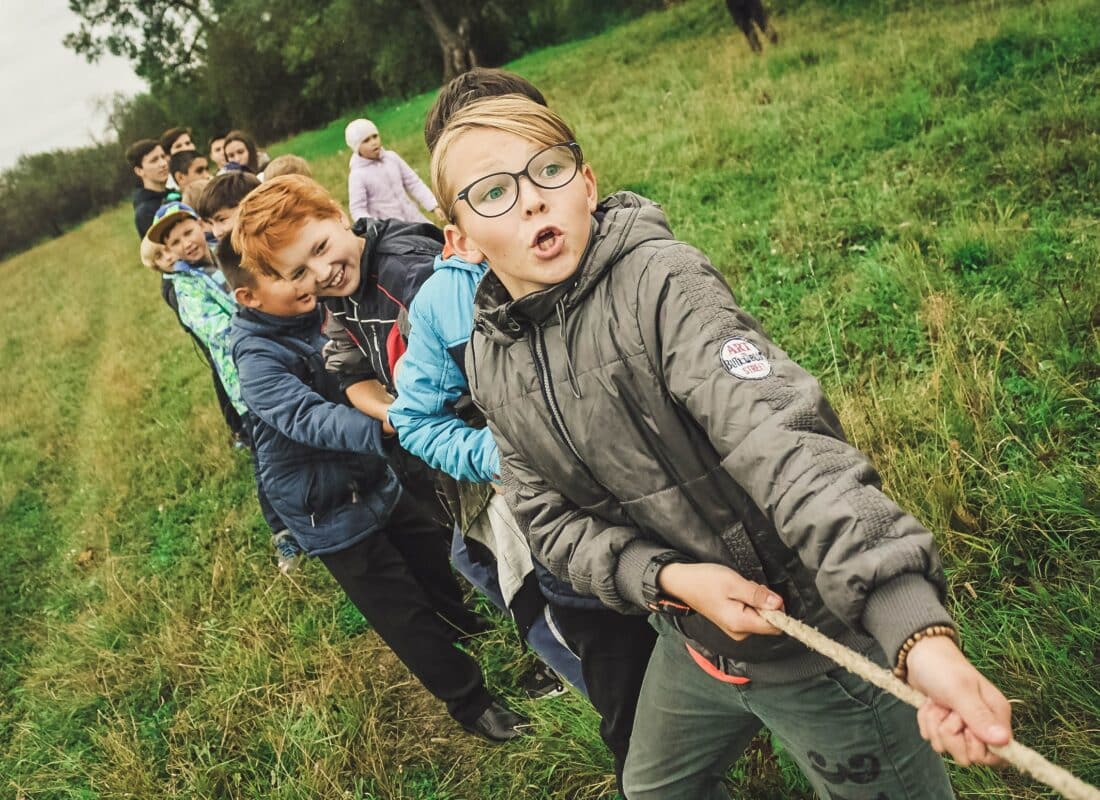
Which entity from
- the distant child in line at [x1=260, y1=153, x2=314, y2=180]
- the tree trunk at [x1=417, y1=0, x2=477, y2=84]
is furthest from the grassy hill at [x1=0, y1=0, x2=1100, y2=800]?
the tree trunk at [x1=417, y1=0, x2=477, y2=84]

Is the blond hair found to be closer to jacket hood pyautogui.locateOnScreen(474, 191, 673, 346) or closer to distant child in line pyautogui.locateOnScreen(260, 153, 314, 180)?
jacket hood pyautogui.locateOnScreen(474, 191, 673, 346)

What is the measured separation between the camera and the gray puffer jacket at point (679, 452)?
0.94m

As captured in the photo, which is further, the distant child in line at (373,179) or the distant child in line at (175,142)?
the distant child in line at (175,142)

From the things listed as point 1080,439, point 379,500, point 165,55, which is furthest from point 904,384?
point 165,55

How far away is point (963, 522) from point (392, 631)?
213cm

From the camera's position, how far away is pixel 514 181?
1.45 m

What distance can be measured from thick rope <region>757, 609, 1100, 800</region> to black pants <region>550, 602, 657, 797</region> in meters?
0.94

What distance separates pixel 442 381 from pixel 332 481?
110 cm

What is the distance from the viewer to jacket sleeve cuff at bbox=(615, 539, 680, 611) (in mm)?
1373

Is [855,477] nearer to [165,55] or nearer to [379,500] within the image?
[379,500]

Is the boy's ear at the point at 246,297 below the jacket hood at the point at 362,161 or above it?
below

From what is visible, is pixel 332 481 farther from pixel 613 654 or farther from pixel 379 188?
pixel 379 188

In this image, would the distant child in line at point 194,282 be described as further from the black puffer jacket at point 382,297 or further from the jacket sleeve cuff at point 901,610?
the jacket sleeve cuff at point 901,610

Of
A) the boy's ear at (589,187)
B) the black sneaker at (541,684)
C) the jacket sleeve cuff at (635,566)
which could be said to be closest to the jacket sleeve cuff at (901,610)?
the jacket sleeve cuff at (635,566)
